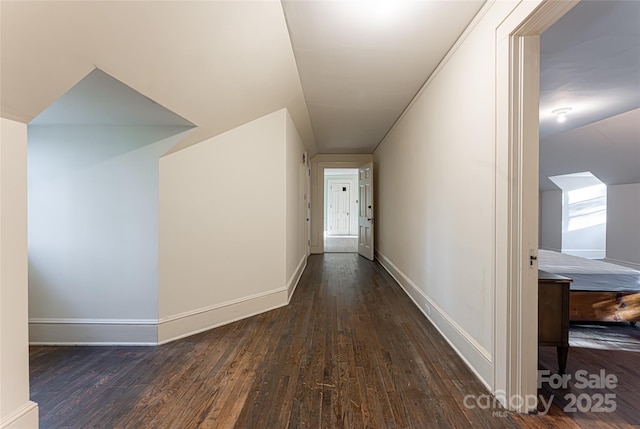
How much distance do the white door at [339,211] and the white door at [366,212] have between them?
4.38 meters

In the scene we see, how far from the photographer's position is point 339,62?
2.59 metres

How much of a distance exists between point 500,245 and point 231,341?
7.05 feet

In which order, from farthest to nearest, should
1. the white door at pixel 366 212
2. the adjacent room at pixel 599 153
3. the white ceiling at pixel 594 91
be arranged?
1. the white door at pixel 366 212
2. the adjacent room at pixel 599 153
3. the white ceiling at pixel 594 91

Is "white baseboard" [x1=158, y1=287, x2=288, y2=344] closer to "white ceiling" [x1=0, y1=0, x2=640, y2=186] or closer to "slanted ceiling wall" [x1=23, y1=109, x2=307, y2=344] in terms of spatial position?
"slanted ceiling wall" [x1=23, y1=109, x2=307, y2=344]

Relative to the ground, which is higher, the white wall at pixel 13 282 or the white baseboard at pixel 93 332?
the white wall at pixel 13 282

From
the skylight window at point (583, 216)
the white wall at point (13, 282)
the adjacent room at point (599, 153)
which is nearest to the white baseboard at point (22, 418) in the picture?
the white wall at point (13, 282)

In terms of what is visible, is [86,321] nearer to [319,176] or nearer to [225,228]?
[225,228]

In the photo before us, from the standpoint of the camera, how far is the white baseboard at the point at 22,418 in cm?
128

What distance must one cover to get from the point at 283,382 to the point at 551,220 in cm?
810

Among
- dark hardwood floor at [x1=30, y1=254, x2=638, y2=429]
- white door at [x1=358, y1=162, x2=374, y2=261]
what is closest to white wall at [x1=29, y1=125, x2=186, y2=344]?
dark hardwood floor at [x1=30, y1=254, x2=638, y2=429]

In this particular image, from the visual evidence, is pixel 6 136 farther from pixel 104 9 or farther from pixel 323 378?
pixel 323 378

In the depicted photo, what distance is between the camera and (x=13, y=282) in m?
1.33

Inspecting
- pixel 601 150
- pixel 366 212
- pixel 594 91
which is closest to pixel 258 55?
pixel 594 91

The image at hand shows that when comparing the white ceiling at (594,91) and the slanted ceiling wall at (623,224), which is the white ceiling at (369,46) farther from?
the slanted ceiling wall at (623,224)
